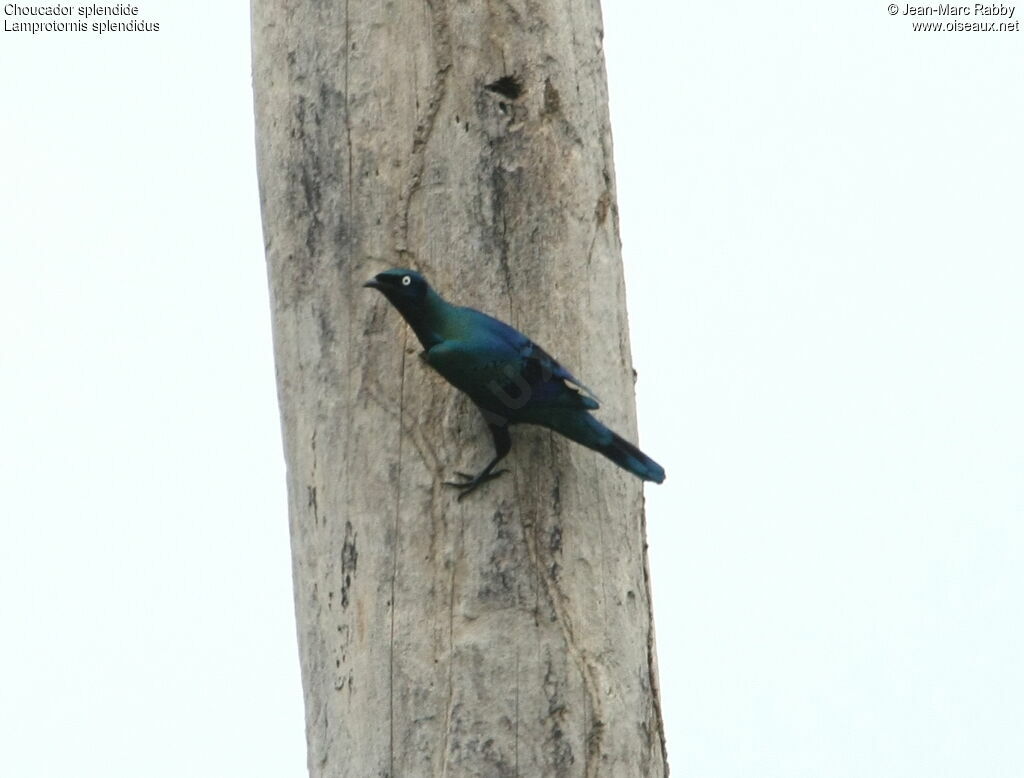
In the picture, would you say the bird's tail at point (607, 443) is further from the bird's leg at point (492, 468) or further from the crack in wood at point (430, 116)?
the crack in wood at point (430, 116)

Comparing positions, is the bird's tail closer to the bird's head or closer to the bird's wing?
the bird's wing

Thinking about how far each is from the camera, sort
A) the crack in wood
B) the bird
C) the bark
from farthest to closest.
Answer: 1. the crack in wood
2. the bark
3. the bird

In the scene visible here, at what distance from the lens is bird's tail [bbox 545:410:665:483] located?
392 centimetres

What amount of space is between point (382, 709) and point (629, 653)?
53 centimetres

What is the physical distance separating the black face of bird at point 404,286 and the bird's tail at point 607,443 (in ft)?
1.21

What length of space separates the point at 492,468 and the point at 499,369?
0.25 metres

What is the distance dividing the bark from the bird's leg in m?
0.02

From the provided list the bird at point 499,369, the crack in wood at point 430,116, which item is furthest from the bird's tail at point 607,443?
the crack in wood at point 430,116

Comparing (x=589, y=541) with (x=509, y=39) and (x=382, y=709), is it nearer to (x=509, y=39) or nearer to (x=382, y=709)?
(x=382, y=709)

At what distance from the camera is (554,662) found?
3.96m

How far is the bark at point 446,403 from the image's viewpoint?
396 cm

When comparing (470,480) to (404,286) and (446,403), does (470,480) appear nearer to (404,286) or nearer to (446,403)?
(446,403)

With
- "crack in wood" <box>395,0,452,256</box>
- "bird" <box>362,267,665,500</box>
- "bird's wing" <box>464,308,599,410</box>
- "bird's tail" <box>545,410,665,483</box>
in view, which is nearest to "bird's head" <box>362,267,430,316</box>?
"bird" <box>362,267,665,500</box>

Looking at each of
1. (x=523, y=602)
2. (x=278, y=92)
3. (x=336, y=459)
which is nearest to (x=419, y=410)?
(x=336, y=459)
